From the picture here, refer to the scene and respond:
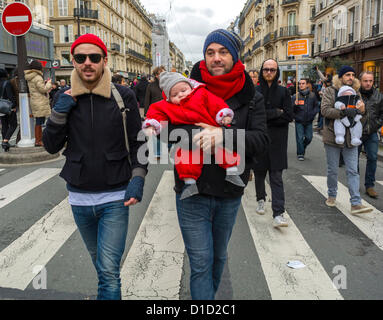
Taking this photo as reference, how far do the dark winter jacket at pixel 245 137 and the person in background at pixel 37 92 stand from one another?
7.23 metres

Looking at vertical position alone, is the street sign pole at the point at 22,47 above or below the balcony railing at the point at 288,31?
below

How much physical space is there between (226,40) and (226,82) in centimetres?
26

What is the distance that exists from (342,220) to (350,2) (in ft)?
84.5

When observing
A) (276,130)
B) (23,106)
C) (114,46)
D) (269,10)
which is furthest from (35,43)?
(276,130)

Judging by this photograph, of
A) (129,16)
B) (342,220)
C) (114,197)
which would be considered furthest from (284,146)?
(129,16)

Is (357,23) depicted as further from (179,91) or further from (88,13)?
(88,13)

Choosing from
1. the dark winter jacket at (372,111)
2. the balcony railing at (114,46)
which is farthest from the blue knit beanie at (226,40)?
the balcony railing at (114,46)

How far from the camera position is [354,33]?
2500 cm

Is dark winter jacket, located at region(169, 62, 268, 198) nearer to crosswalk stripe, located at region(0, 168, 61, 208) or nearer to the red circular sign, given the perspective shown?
crosswalk stripe, located at region(0, 168, 61, 208)

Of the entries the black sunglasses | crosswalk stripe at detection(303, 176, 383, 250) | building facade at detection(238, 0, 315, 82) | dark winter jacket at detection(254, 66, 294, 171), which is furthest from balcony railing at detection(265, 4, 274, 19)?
the black sunglasses

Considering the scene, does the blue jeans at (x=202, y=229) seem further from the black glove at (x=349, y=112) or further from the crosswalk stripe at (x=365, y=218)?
the black glove at (x=349, y=112)

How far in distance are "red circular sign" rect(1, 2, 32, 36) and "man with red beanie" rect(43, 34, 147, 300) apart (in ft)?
22.1

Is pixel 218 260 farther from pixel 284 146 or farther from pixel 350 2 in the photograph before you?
pixel 350 2

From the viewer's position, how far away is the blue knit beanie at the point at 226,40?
7.35 ft
